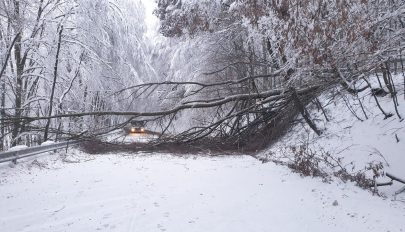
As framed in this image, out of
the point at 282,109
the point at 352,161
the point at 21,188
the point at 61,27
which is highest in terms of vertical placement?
the point at 61,27

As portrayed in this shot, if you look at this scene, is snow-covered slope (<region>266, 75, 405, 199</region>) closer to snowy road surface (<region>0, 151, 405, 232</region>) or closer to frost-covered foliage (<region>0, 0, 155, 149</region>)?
snowy road surface (<region>0, 151, 405, 232</region>)

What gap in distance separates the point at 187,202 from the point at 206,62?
1719cm

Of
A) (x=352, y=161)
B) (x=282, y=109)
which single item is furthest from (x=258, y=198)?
(x=282, y=109)

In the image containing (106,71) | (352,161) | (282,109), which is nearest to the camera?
(352,161)

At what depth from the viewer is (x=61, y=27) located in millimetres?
18234

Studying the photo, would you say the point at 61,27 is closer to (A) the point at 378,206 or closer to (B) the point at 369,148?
(B) the point at 369,148

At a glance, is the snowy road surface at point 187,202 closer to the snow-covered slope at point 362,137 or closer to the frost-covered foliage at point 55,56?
the snow-covered slope at point 362,137

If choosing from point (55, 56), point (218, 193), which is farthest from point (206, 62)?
point (218, 193)

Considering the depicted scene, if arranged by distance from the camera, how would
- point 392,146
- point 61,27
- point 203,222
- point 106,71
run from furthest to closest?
point 106,71
point 61,27
point 392,146
point 203,222

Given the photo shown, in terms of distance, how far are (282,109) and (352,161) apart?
5278 mm

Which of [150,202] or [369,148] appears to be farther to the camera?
Answer: [369,148]

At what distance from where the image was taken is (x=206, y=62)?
77.3ft

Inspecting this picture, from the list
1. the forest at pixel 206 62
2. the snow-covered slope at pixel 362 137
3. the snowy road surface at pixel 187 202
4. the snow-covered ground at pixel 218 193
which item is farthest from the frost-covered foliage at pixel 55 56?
the snow-covered slope at pixel 362 137

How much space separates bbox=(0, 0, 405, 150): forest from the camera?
6.90 m
